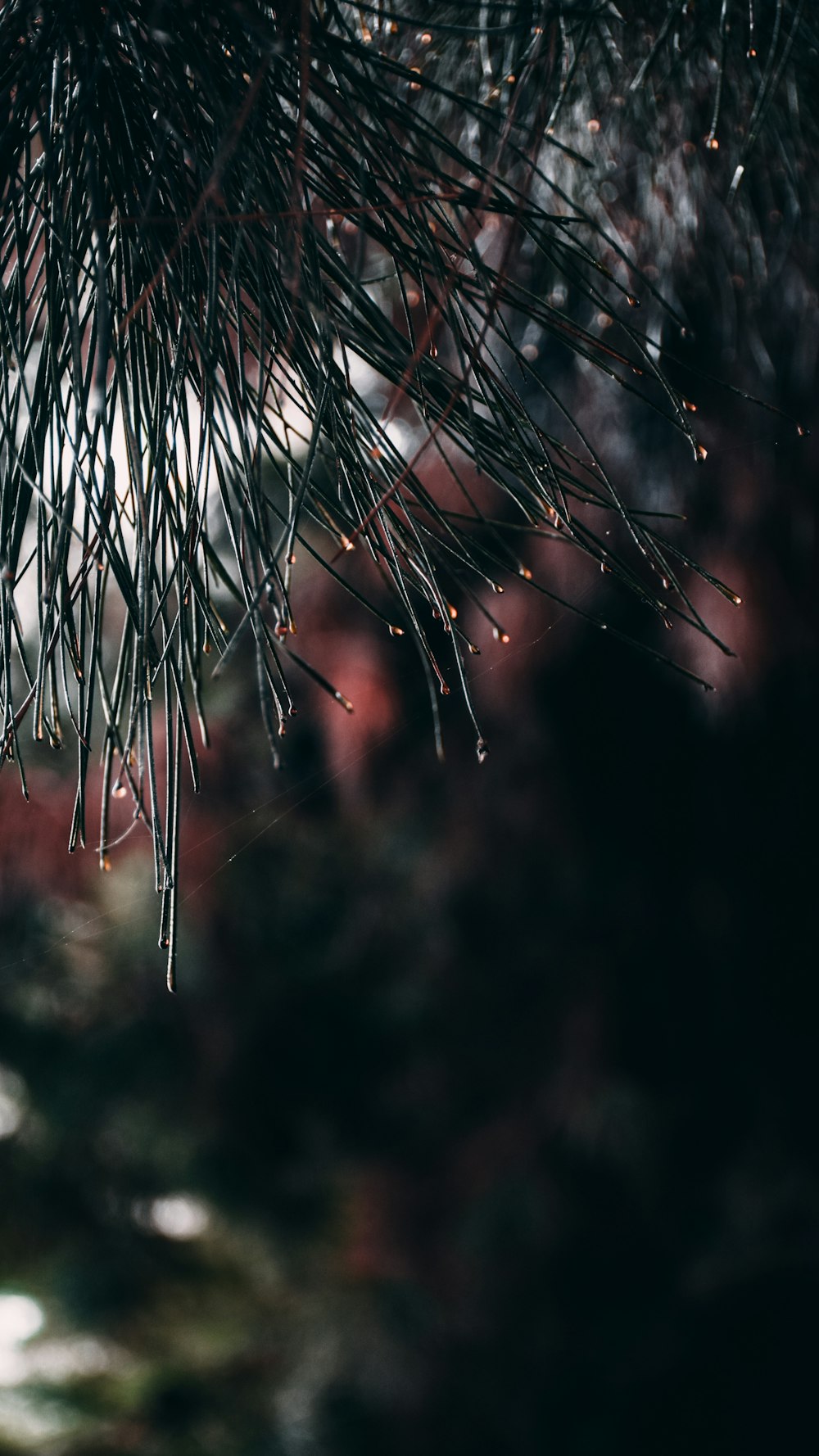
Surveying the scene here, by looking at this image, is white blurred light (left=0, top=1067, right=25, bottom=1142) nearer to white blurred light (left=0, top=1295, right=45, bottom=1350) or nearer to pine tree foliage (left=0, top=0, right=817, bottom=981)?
white blurred light (left=0, top=1295, right=45, bottom=1350)

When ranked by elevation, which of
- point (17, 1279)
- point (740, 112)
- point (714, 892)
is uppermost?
point (714, 892)

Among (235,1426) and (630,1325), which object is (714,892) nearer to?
(630,1325)

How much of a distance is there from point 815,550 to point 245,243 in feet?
3.20

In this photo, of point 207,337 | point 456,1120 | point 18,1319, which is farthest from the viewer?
point 18,1319

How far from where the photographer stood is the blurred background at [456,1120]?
1.76 m

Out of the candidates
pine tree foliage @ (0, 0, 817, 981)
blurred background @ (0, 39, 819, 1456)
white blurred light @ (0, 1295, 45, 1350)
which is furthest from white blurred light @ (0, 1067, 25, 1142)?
pine tree foliage @ (0, 0, 817, 981)

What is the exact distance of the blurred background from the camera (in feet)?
5.76

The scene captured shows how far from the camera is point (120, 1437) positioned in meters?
2.07

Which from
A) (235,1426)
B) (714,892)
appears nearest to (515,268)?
(714,892)

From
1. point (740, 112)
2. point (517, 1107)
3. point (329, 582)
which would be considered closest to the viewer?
point (740, 112)

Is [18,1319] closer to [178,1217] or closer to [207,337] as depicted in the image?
[178,1217]

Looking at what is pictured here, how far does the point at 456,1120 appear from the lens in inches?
76.2

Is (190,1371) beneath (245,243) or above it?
above

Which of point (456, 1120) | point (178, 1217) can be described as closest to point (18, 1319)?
point (178, 1217)
